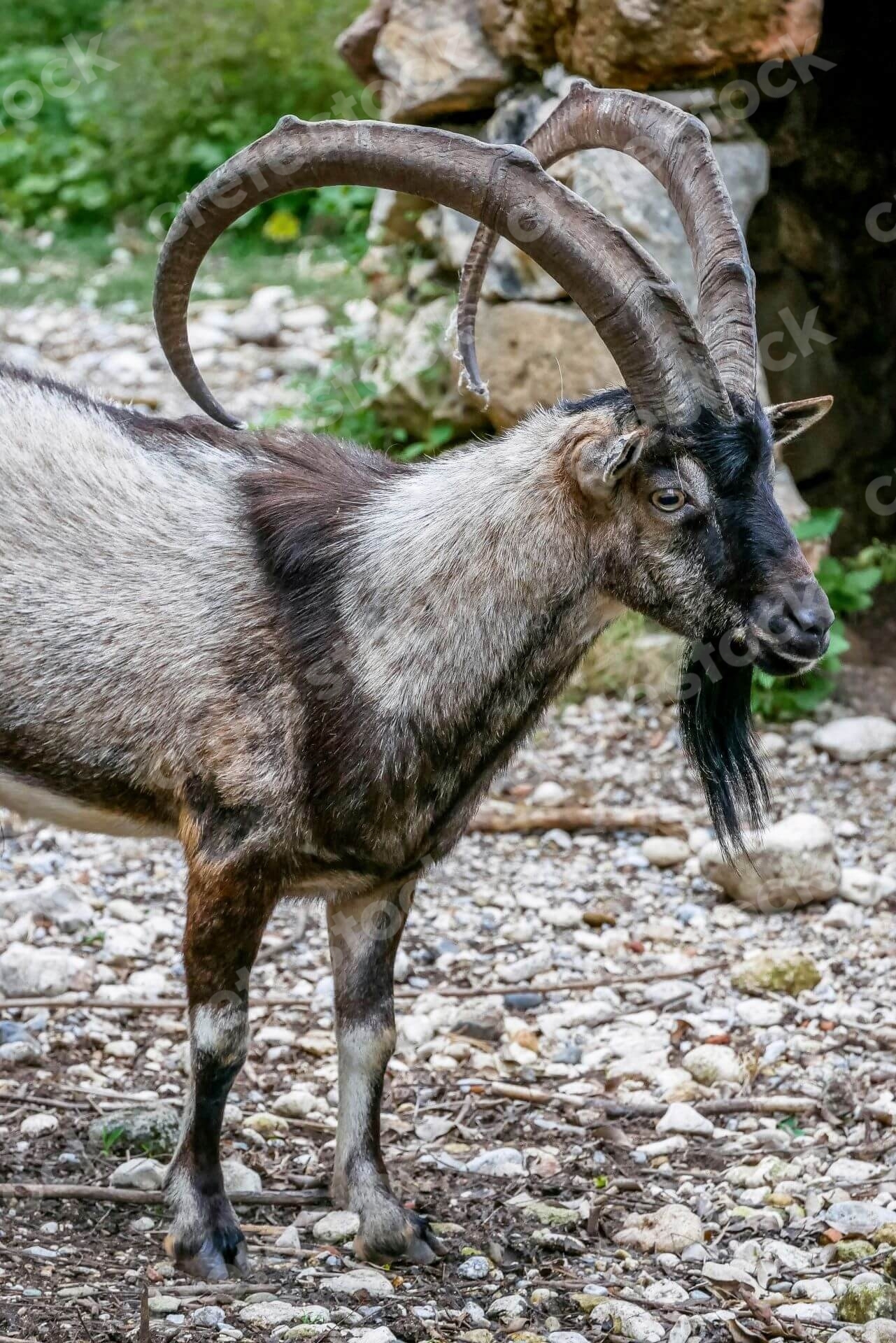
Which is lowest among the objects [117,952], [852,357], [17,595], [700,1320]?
[700,1320]

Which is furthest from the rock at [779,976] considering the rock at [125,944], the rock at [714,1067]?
the rock at [125,944]

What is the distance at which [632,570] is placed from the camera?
3916 millimetres

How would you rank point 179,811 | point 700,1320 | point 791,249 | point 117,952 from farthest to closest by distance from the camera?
1. point 791,249
2. point 117,952
3. point 179,811
4. point 700,1320

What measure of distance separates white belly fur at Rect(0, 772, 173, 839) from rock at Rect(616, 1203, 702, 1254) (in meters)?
1.57

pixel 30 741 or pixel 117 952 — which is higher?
pixel 30 741

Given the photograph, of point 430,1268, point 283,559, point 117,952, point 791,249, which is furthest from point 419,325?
point 430,1268

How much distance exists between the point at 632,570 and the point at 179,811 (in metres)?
1.26

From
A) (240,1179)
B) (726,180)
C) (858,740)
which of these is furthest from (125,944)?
(726,180)

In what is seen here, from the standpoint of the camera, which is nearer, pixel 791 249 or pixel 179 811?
pixel 179 811

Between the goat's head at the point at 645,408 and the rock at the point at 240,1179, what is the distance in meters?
1.84

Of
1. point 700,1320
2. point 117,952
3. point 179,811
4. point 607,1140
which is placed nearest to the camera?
point 700,1320

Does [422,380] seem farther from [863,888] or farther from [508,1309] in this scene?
[508,1309]

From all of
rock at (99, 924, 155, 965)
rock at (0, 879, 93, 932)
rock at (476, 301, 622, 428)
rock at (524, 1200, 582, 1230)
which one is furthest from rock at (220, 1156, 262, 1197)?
rock at (476, 301, 622, 428)

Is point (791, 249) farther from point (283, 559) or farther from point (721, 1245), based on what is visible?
point (721, 1245)
